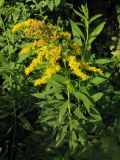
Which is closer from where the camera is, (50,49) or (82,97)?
(50,49)

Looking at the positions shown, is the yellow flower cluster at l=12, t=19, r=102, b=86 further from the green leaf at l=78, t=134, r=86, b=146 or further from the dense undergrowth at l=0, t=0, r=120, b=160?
the green leaf at l=78, t=134, r=86, b=146

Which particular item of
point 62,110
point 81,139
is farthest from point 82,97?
point 81,139

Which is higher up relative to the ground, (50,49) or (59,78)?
(50,49)

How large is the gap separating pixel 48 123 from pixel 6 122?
67 centimetres

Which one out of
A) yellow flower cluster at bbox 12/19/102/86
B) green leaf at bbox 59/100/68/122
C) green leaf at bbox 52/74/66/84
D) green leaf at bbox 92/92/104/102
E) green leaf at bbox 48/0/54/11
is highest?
green leaf at bbox 48/0/54/11

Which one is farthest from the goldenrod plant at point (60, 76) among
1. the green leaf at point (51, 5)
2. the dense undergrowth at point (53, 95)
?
the green leaf at point (51, 5)

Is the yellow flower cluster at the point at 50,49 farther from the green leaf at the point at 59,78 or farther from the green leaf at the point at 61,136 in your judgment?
the green leaf at the point at 61,136

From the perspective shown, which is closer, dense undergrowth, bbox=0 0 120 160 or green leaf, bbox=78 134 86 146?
dense undergrowth, bbox=0 0 120 160

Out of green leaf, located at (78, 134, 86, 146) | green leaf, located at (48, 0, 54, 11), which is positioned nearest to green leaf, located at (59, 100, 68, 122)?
green leaf, located at (78, 134, 86, 146)

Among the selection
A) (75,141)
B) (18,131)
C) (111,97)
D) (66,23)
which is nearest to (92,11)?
(66,23)

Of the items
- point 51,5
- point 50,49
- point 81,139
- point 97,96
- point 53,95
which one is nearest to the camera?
point 50,49

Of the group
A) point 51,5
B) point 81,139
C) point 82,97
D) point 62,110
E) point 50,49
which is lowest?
point 81,139

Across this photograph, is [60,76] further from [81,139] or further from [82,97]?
[81,139]

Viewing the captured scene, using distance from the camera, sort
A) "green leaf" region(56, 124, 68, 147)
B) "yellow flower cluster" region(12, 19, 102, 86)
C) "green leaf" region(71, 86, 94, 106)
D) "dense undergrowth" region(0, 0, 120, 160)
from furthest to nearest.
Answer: "green leaf" region(56, 124, 68, 147) < "green leaf" region(71, 86, 94, 106) < "dense undergrowth" region(0, 0, 120, 160) < "yellow flower cluster" region(12, 19, 102, 86)
